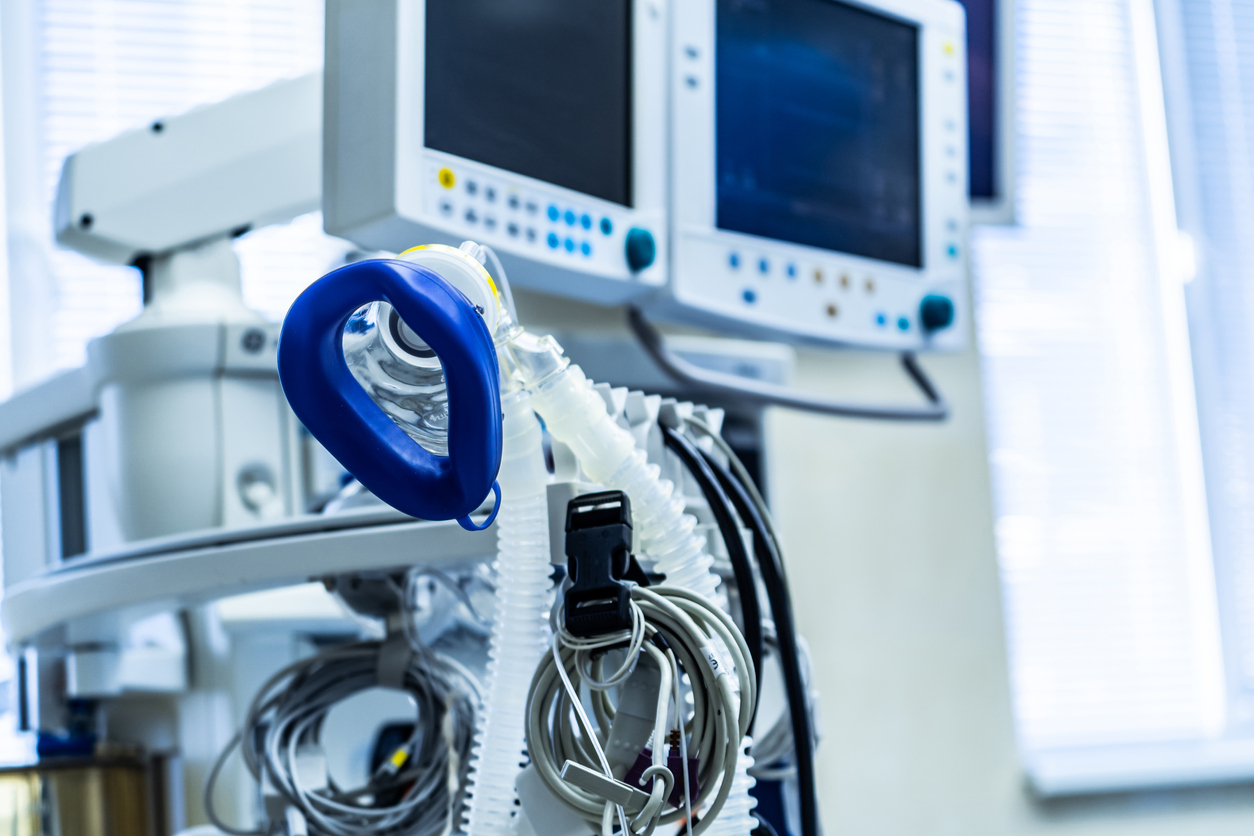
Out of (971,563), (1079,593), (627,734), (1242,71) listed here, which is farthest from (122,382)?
(1242,71)

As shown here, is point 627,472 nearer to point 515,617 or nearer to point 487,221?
point 515,617

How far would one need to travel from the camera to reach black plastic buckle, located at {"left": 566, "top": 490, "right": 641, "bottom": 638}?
48 cm

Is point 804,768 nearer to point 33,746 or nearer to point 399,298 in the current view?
point 399,298

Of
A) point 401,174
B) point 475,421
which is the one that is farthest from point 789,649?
point 401,174

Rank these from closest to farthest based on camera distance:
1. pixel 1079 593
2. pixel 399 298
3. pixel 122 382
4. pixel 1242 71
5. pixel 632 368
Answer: pixel 399 298
pixel 122 382
pixel 632 368
pixel 1079 593
pixel 1242 71

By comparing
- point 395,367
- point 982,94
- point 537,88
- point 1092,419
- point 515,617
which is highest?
point 982,94

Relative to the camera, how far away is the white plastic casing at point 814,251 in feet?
3.87

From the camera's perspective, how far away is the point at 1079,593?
1.91 metres

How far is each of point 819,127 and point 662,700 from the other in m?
1.01

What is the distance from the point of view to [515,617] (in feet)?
1.79

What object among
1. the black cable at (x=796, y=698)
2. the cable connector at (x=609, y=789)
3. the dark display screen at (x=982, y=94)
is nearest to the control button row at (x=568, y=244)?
the black cable at (x=796, y=698)

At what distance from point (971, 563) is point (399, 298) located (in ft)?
4.95

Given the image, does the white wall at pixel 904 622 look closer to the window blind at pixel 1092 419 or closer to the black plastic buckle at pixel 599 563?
the window blind at pixel 1092 419

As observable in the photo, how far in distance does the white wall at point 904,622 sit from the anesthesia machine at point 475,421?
23cm
